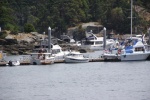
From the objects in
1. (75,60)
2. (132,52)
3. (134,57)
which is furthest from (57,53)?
(134,57)

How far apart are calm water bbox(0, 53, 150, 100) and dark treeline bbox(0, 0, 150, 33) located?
52161mm

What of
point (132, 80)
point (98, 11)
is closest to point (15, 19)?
point (98, 11)

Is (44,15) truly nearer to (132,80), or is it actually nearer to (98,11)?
(98,11)

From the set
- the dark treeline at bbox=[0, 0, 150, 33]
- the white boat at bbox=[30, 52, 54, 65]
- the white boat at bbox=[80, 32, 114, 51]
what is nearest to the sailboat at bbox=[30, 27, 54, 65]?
the white boat at bbox=[30, 52, 54, 65]

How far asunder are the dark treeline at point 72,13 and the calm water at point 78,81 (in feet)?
171

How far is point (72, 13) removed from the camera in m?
147

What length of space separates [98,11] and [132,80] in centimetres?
7703

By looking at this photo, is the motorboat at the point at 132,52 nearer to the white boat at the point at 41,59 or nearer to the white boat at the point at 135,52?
the white boat at the point at 135,52

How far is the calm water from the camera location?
64125mm

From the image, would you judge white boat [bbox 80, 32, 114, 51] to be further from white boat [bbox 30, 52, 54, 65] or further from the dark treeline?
white boat [bbox 30, 52, 54, 65]

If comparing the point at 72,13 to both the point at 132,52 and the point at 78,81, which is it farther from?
the point at 78,81

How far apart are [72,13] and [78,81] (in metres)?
72.9

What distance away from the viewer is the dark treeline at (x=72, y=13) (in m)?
146

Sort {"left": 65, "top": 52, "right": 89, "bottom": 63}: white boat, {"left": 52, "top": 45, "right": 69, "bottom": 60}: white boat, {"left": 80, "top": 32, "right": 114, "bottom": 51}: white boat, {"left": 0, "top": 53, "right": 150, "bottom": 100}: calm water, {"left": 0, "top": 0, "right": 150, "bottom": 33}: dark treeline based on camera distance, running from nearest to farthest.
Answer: {"left": 0, "top": 53, "right": 150, "bottom": 100}: calm water, {"left": 65, "top": 52, "right": 89, "bottom": 63}: white boat, {"left": 52, "top": 45, "right": 69, "bottom": 60}: white boat, {"left": 80, "top": 32, "right": 114, "bottom": 51}: white boat, {"left": 0, "top": 0, "right": 150, "bottom": 33}: dark treeline
